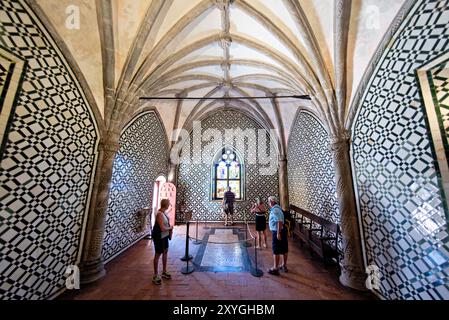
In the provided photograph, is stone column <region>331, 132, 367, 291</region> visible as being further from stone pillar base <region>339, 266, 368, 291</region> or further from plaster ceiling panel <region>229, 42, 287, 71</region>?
plaster ceiling panel <region>229, 42, 287, 71</region>

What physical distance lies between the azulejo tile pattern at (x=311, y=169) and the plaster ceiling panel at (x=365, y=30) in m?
1.74

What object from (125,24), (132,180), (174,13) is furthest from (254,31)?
(132,180)

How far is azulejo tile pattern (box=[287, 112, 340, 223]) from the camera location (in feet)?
14.4

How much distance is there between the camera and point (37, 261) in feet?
8.05

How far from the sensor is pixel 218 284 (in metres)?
3.07

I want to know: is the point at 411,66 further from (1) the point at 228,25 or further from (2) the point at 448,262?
(1) the point at 228,25

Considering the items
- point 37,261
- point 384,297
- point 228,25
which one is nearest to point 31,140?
point 37,261

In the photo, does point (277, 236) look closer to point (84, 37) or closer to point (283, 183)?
point (283, 183)

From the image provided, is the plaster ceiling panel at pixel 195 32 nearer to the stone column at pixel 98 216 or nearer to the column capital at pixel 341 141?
the stone column at pixel 98 216

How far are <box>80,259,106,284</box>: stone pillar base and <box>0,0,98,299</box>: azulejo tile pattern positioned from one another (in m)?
0.23

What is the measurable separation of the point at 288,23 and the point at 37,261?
6.33 metres

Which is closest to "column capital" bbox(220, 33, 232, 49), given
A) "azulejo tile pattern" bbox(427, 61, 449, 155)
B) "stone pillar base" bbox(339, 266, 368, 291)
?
"azulejo tile pattern" bbox(427, 61, 449, 155)

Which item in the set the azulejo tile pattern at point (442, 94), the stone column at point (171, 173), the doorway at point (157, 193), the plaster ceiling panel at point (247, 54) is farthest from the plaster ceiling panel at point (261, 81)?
the doorway at point (157, 193)
